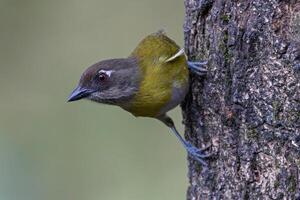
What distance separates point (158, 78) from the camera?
4258 mm

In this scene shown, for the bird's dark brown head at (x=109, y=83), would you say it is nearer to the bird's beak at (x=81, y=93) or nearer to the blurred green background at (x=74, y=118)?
the bird's beak at (x=81, y=93)

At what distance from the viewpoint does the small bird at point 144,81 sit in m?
4.18

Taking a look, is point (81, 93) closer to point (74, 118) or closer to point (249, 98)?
point (249, 98)

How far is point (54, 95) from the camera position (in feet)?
28.0

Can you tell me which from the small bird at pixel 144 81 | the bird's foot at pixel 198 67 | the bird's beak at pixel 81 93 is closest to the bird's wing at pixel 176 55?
the small bird at pixel 144 81

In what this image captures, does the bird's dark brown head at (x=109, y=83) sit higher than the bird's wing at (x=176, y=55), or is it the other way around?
the bird's wing at (x=176, y=55)

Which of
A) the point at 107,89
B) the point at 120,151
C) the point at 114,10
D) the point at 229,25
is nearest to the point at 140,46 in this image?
the point at 107,89

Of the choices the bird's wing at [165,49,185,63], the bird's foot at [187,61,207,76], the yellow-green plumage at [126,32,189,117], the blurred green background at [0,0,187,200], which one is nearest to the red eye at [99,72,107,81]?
the yellow-green plumage at [126,32,189,117]

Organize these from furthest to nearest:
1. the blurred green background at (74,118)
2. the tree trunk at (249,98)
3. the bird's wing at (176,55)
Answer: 1. the blurred green background at (74,118)
2. the bird's wing at (176,55)
3. the tree trunk at (249,98)

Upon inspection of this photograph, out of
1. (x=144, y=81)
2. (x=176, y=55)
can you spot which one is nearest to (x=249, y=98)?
(x=176, y=55)

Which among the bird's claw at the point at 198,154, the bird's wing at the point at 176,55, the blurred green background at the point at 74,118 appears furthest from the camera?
the blurred green background at the point at 74,118

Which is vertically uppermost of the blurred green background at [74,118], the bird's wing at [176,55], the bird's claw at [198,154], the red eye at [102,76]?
the bird's wing at [176,55]

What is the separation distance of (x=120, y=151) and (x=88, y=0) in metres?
1.96

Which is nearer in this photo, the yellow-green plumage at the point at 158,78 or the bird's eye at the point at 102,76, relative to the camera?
the yellow-green plumage at the point at 158,78
